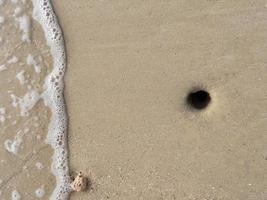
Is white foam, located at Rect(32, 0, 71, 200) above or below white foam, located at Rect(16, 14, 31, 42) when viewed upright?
below

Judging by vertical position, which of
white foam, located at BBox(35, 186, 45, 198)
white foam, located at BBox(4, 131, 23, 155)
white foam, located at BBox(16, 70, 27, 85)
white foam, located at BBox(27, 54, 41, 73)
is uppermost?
white foam, located at BBox(27, 54, 41, 73)

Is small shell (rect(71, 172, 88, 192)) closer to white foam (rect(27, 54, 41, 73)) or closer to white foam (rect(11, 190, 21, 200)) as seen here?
white foam (rect(11, 190, 21, 200))

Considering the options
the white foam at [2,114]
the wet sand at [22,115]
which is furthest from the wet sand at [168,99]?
the white foam at [2,114]

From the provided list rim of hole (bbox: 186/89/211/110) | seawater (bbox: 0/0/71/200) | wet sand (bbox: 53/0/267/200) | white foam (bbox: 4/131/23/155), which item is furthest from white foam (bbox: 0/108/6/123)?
rim of hole (bbox: 186/89/211/110)

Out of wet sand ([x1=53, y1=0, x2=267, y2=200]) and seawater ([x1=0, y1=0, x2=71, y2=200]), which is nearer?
wet sand ([x1=53, y1=0, x2=267, y2=200])

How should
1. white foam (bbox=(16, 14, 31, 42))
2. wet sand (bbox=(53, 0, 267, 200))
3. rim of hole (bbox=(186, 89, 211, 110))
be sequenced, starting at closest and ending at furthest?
wet sand (bbox=(53, 0, 267, 200))
rim of hole (bbox=(186, 89, 211, 110))
white foam (bbox=(16, 14, 31, 42))

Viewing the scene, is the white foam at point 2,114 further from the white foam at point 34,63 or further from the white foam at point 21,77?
the white foam at point 34,63

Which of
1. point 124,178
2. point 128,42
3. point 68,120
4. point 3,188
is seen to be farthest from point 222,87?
point 3,188

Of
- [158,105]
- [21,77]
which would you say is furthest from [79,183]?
[21,77]
